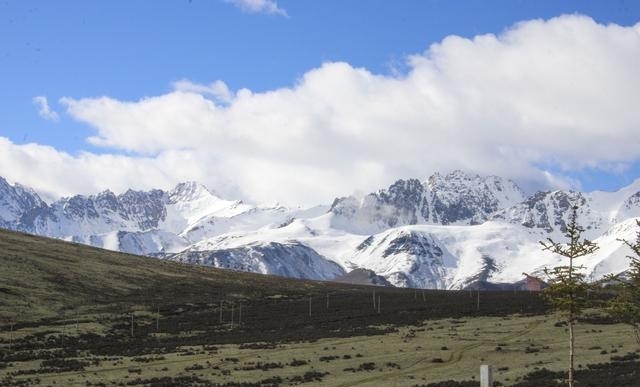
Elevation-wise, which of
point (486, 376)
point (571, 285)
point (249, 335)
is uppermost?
point (571, 285)

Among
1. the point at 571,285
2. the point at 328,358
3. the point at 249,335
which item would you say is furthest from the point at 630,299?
the point at 249,335

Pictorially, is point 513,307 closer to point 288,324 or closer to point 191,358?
point 288,324

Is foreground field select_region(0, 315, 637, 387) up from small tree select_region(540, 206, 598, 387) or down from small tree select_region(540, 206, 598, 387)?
down

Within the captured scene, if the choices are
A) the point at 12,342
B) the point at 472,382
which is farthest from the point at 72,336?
Result: the point at 472,382

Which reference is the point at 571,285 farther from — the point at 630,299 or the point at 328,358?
the point at 328,358

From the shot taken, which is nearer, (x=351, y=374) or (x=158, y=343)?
(x=351, y=374)

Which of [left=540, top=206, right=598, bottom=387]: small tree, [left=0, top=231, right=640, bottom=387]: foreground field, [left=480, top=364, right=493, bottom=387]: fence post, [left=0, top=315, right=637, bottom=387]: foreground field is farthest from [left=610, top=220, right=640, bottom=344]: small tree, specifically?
[left=480, top=364, right=493, bottom=387]: fence post

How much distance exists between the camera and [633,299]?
4538cm

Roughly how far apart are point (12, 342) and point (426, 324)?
4937cm

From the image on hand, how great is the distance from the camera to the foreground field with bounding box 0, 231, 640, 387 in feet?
196

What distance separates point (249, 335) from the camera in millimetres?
94750

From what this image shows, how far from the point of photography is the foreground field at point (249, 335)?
5975cm

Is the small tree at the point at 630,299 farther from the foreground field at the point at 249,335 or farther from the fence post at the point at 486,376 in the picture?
the fence post at the point at 486,376

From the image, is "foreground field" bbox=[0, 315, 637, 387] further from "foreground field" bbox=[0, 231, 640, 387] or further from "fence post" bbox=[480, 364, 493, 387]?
"fence post" bbox=[480, 364, 493, 387]
